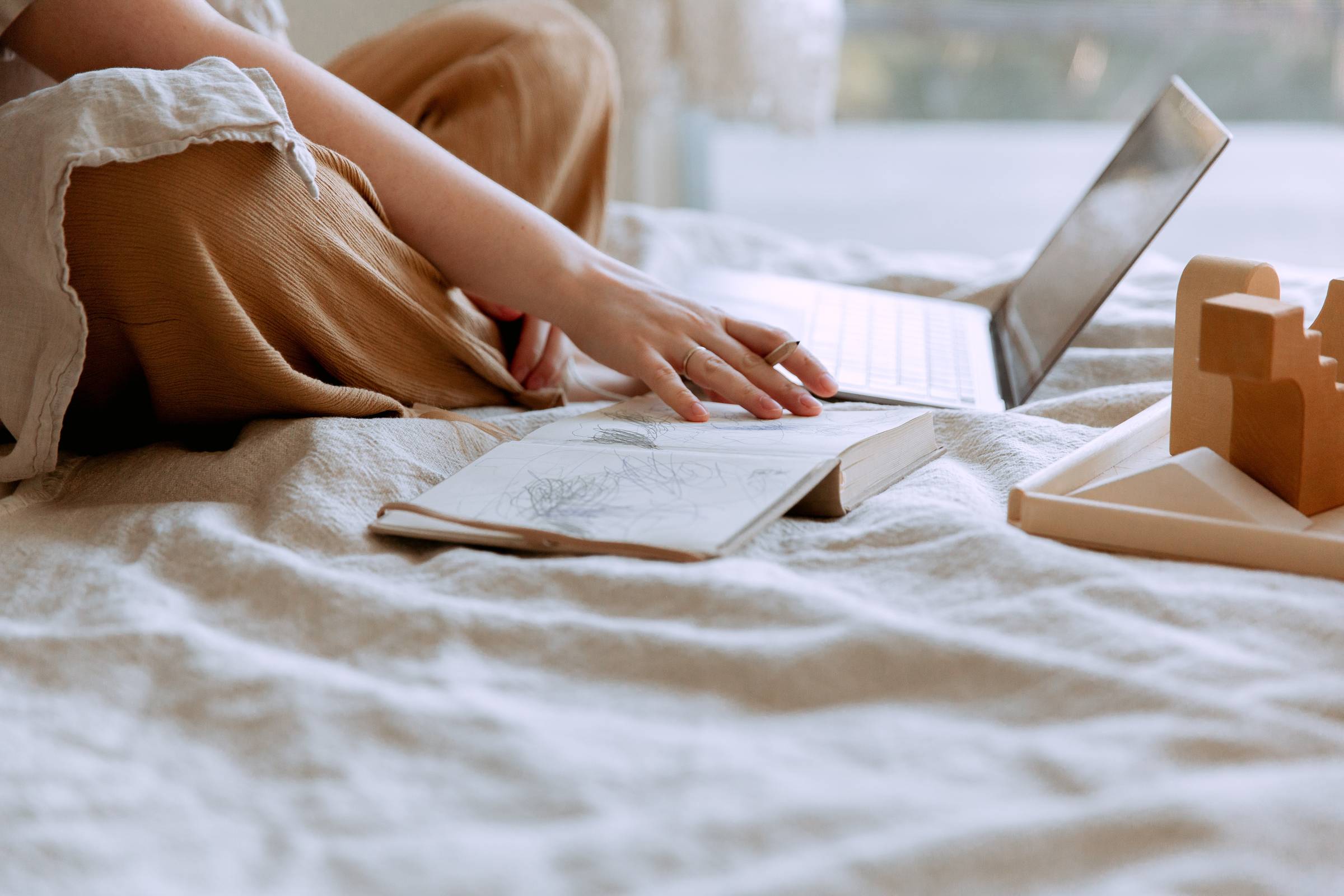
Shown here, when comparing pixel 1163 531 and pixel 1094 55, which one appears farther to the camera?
pixel 1094 55

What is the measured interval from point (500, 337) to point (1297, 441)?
0.58 metres

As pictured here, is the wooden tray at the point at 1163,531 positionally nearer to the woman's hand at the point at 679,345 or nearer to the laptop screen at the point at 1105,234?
the woman's hand at the point at 679,345

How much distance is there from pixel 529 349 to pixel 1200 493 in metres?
0.51

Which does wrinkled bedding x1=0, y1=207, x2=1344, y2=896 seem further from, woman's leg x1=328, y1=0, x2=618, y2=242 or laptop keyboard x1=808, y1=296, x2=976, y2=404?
woman's leg x1=328, y1=0, x2=618, y2=242

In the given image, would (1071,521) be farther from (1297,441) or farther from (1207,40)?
(1207,40)

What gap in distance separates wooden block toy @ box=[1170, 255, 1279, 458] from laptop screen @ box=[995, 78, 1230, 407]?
22 centimetres

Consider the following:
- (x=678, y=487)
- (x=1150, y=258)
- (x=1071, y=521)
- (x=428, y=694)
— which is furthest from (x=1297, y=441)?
(x=1150, y=258)

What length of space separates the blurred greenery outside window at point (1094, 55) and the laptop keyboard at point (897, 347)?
1568 mm

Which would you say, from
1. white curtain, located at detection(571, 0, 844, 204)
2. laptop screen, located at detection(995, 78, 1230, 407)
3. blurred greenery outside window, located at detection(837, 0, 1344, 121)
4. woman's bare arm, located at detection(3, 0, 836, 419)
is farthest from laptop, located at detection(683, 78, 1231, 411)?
blurred greenery outside window, located at detection(837, 0, 1344, 121)

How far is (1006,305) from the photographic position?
1129mm

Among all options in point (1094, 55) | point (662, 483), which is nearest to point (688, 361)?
point (662, 483)

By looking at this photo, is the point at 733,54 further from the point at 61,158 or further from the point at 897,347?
the point at 61,158

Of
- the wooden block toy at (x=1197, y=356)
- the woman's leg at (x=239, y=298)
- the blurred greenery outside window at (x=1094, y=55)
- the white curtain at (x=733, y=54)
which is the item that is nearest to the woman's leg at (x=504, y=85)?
Answer: the woman's leg at (x=239, y=298)

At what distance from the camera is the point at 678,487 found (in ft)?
1.93
